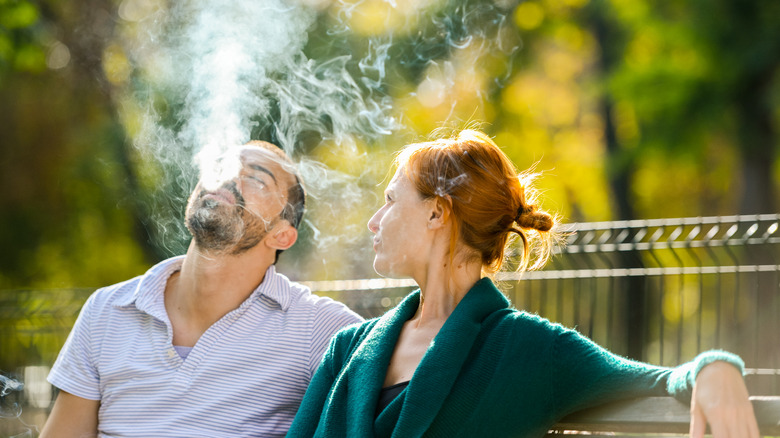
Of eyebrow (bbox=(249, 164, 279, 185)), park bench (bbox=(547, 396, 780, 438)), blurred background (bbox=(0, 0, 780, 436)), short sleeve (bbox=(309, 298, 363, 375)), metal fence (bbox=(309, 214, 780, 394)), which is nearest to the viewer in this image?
park bench (bbox=(547, 396, 780, 438))

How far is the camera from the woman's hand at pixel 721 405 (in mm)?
1847

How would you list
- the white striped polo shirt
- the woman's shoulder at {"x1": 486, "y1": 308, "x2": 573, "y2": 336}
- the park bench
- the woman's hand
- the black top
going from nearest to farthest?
the woman's hand < the park bench < the woman's shoulder at {"x1": 486, "y1": 308, "x2": 573, "y2": 336} < the black top < the white striped polo shirt

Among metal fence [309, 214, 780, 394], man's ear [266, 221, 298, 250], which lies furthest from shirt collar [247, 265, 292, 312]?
metal fence [309, 214, 780, 394]

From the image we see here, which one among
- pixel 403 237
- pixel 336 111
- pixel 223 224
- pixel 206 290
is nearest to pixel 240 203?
pixel 223 224

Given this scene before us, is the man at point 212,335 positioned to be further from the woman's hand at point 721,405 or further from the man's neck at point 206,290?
the woman's hand at point 721,405

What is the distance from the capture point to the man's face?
3049 millimetres

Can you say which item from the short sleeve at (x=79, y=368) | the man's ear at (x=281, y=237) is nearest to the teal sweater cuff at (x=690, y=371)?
the man's ear at (x=281, y=237)

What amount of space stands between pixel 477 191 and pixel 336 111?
6.64ft

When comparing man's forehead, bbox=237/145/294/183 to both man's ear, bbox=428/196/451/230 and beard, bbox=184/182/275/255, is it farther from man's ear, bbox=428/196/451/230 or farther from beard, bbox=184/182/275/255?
man's ear, bbox=428/196/451/230

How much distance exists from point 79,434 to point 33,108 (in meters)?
12.0

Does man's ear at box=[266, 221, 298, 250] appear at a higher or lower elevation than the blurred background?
lower

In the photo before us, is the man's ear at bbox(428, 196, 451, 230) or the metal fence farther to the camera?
the metal fence

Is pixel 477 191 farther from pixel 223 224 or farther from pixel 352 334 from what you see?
pixel 223 224

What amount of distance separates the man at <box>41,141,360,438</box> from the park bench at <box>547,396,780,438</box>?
1.08m
